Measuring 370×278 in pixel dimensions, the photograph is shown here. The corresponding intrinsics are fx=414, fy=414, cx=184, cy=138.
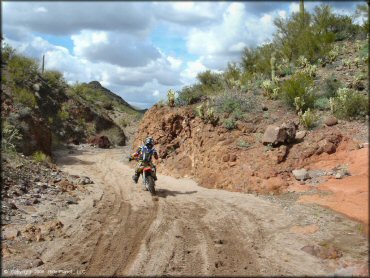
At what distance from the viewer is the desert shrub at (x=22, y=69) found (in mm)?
24453

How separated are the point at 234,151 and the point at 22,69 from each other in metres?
17.2

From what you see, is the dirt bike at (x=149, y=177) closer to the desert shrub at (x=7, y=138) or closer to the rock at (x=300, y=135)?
the desert shrub at (x=7, y=138)

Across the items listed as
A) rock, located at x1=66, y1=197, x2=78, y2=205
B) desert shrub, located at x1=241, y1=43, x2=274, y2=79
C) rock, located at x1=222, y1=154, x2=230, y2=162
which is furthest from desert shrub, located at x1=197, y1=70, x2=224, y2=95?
rock, located at x1=66, y1=197, x2=78, y2=205

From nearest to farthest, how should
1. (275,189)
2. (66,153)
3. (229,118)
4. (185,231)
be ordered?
(185,231) < (275,189) < (229,118) < (66,153)

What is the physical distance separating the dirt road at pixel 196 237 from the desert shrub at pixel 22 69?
1537 centimetres

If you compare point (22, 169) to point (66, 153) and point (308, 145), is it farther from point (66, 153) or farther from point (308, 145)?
point (66, 153)

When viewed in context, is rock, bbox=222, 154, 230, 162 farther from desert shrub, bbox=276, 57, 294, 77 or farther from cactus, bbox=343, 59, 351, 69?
cactus, bbox=343, 59, 351, 69

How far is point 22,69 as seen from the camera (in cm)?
2569

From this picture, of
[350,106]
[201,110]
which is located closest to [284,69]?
[201,110]

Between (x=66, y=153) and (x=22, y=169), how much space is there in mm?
10268

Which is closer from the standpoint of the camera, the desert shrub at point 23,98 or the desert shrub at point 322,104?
the desert shrub at point 322,104

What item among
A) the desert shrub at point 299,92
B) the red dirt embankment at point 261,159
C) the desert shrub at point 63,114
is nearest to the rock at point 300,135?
the red dirt embankment at point 261,159

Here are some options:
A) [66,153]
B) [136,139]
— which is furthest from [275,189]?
[66,153]

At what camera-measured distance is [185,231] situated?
330 inches
